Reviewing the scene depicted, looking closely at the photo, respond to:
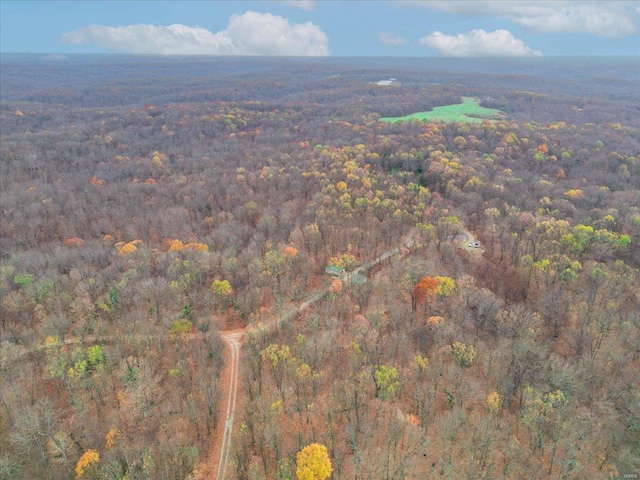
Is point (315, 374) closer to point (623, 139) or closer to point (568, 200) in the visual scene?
point (568, 200)

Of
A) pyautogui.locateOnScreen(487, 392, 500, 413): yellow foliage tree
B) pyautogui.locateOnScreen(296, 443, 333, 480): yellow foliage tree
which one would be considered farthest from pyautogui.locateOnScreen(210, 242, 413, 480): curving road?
pyautogui.locateOnScreen(487, 392, 500, 413): yellow foliage tree

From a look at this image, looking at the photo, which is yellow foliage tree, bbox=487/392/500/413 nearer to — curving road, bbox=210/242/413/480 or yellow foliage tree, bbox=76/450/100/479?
curving road, bbox=210/242/413/480

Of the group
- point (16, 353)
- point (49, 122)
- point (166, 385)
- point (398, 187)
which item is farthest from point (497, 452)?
point (49, 122)

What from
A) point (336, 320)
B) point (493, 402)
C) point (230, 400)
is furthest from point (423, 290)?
point (230, 400)

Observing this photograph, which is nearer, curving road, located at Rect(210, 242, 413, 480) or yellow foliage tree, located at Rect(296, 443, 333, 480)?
yellow foliage tree, located at Rect(296, 443, 333, 480)

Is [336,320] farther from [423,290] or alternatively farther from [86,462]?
[86,462]

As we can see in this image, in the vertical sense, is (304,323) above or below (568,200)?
below
